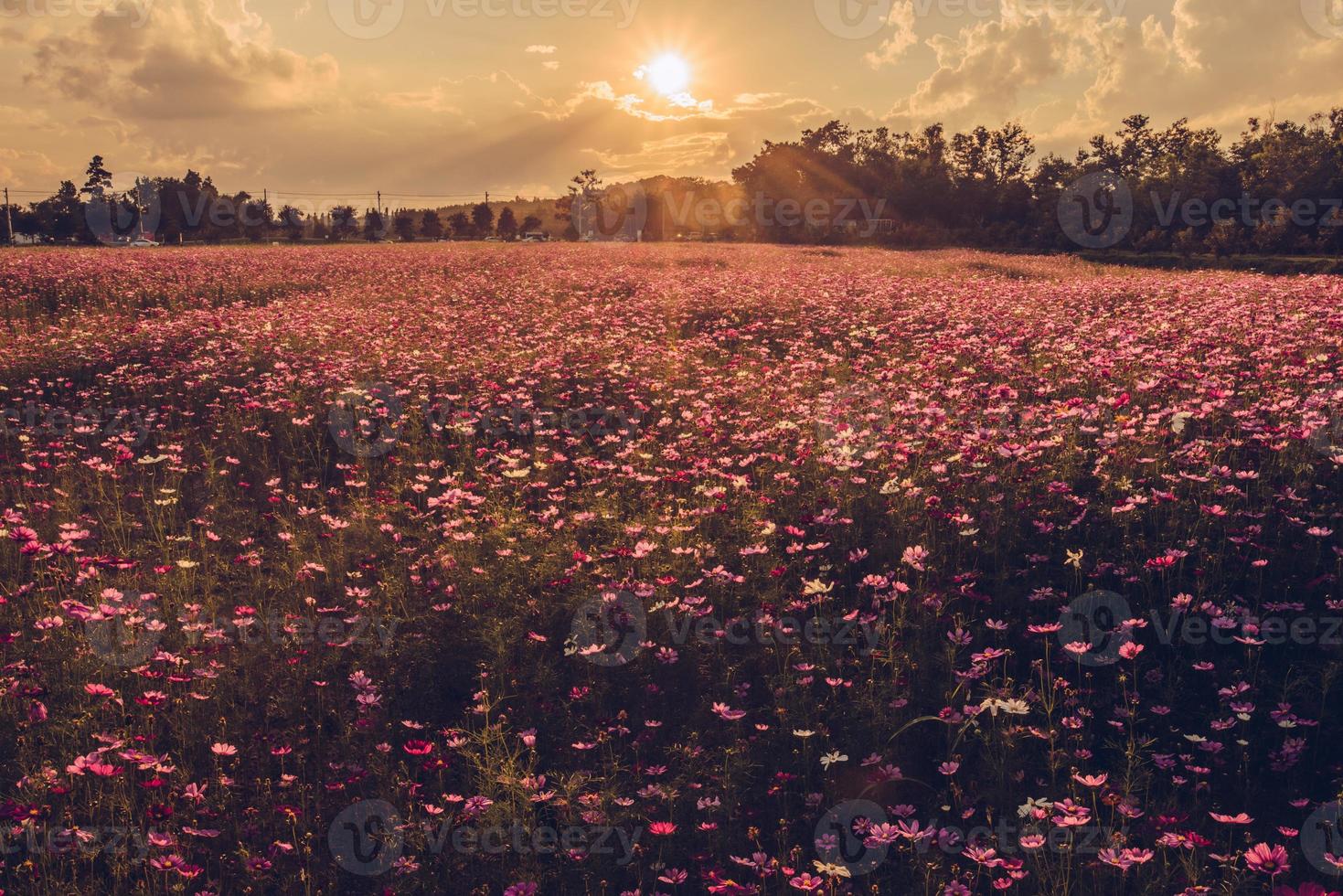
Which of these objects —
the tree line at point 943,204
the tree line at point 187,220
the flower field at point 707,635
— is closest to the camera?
the flower field at point 707,635

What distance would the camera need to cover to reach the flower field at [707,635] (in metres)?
3.65

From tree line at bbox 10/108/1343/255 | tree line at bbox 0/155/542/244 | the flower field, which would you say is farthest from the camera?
tree line at bbox 0/155/542/244

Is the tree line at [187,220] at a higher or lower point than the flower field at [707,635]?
higher

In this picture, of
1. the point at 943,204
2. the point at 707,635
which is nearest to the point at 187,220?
the point at 943,204

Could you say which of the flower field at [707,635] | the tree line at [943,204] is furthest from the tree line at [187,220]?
the flower field at [707,635]

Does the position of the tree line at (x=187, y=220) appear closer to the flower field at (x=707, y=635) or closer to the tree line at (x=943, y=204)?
the tree line at (x=943, y=204)

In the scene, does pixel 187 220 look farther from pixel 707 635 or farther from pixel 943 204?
pixel 707 635

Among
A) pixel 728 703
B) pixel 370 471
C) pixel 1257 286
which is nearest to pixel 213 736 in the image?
pixel 728 703

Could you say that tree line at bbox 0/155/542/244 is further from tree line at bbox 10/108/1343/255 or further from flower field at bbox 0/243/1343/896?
flower field at bbox 0/243/1343/896

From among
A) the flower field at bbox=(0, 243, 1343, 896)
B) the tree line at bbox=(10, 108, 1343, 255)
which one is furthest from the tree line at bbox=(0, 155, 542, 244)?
the flower field at bbox=(0, 243, 1343, 896)

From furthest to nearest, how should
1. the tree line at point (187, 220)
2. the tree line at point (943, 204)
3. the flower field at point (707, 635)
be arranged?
the tree line at point (187, 220) → the tree line at point (943, 204) → the flower field at point (707, 635)

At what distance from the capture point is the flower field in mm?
3646

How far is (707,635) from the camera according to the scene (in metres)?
5.10

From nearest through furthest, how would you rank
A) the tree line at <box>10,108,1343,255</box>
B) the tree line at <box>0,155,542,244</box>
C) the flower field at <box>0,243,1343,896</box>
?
the flower field at <box>0,243,1343,896</box> → the tree line at <box>10,108,1343,255</box> → the tree line at <box>0,155,542,244</box>
